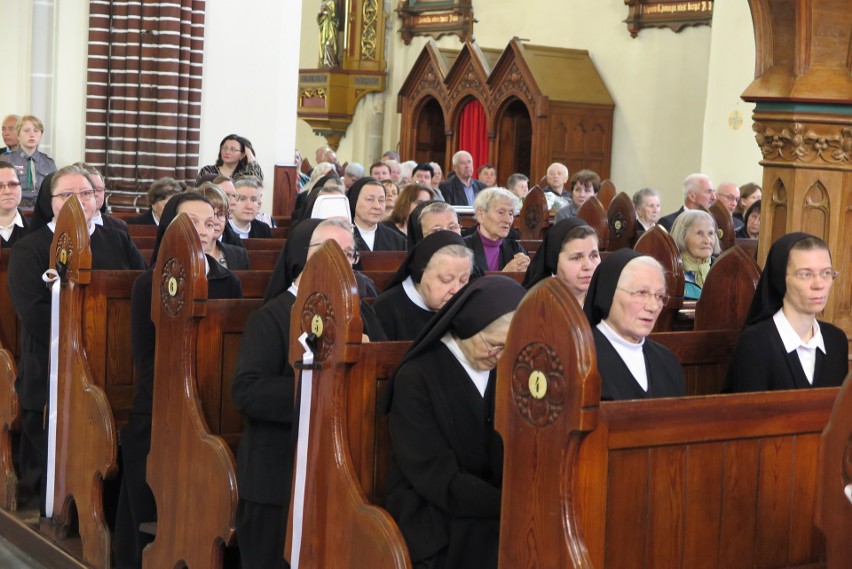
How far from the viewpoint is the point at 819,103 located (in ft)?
14.0

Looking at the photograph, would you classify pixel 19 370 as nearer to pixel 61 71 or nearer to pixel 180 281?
pixel 180 281

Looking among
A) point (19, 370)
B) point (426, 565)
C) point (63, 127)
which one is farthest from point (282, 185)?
point (426, 565)

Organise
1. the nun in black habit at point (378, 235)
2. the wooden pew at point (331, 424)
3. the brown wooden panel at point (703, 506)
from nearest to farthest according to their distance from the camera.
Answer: the brown wooden panel at point (703, 506) < the wooden pew at point (331, 424) < the nun in black habit at point (378, 235)

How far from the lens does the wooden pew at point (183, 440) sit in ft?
13.5

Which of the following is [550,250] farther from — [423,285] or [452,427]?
[452,427]

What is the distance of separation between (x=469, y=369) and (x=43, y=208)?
2912 millimetres

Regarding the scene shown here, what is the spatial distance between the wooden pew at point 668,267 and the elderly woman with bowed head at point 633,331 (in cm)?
194

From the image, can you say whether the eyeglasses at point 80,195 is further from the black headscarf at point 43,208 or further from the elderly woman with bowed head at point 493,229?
the elderly woman with bowed head at point 493,229

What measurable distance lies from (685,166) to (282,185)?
556 centimetres

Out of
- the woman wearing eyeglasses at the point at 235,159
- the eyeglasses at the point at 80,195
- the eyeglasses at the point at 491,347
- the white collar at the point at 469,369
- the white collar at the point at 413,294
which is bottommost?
the white collar at the point at 469,369

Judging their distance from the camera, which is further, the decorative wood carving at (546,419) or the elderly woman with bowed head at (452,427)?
the elderly woman with bowed head at (452,427)

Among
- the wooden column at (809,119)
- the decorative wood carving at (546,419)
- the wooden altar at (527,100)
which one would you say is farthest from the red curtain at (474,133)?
the decorative wood carving at (546,419)

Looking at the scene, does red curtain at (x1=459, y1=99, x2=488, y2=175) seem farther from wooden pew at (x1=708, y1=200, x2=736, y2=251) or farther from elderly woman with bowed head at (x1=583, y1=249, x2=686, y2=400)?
elderly woman with bowed head at (x1=583, y1=249, x2=686, y2=400)

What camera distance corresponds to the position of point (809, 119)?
4.30m
